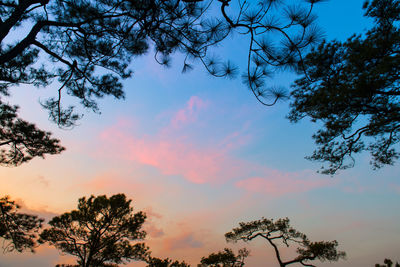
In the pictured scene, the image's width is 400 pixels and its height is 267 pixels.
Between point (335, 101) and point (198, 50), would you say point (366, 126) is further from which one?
point (198, 50)

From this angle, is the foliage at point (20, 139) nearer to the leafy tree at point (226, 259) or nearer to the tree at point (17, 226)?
the tree at point (17, 226)

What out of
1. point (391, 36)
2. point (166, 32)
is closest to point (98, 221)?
point (166, 32)

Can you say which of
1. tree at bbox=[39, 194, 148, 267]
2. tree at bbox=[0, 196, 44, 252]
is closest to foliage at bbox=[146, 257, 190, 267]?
tree at bbox=[39, 194, 148, 267]

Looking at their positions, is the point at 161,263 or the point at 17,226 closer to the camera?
the point at 17,226

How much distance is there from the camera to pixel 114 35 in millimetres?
4895

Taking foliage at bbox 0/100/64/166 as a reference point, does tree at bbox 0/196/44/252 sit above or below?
below

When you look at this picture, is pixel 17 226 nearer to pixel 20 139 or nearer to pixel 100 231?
pixel 20 139

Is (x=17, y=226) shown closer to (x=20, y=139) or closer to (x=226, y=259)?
(x=20, y=139)

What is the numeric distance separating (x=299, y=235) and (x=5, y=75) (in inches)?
721

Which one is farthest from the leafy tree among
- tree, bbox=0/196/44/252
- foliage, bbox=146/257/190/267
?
tree, bbox=0/196/44/252

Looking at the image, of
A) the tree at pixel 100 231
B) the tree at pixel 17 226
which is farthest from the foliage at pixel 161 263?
the tree at pixel 17 226

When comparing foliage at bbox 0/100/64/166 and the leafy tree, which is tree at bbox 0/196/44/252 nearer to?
foliage at bbox 0/100/64/166

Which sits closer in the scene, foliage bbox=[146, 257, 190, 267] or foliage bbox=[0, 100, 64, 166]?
foliage bbox=[0, 100, 64, 166]

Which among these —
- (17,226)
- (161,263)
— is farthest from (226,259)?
(17,226)
